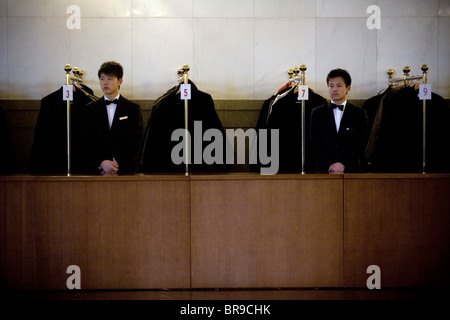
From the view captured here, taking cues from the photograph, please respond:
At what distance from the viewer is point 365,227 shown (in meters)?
2.57

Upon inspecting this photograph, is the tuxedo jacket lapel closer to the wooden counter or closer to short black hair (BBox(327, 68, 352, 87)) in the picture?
short black hair (BBox(327, 68, 352, 87))

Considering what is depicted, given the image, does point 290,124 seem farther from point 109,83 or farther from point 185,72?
point 109,83

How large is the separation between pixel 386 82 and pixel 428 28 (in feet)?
2.20

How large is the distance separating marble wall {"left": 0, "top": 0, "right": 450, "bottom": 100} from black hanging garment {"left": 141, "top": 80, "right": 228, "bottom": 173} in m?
0.52

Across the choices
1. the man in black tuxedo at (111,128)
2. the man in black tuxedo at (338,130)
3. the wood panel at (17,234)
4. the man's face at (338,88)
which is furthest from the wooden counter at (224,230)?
the man's face at (338,88)

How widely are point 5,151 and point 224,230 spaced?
2.48 meters

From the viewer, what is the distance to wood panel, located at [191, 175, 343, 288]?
2.54 m

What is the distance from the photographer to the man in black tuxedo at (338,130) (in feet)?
10.6

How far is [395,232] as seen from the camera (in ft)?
8.44

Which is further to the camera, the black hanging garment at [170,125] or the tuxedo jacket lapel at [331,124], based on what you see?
the black hanging garment at [170,125]

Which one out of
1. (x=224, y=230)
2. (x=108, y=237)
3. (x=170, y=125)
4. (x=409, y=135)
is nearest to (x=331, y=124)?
(x=409, y=135)

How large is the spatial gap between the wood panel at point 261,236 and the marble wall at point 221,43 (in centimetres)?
199

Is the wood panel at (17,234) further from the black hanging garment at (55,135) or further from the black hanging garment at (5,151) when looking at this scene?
the black hanging garment at (5,151)

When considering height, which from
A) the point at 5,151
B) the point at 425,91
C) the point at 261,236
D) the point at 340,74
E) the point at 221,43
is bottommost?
the point at 261,236
